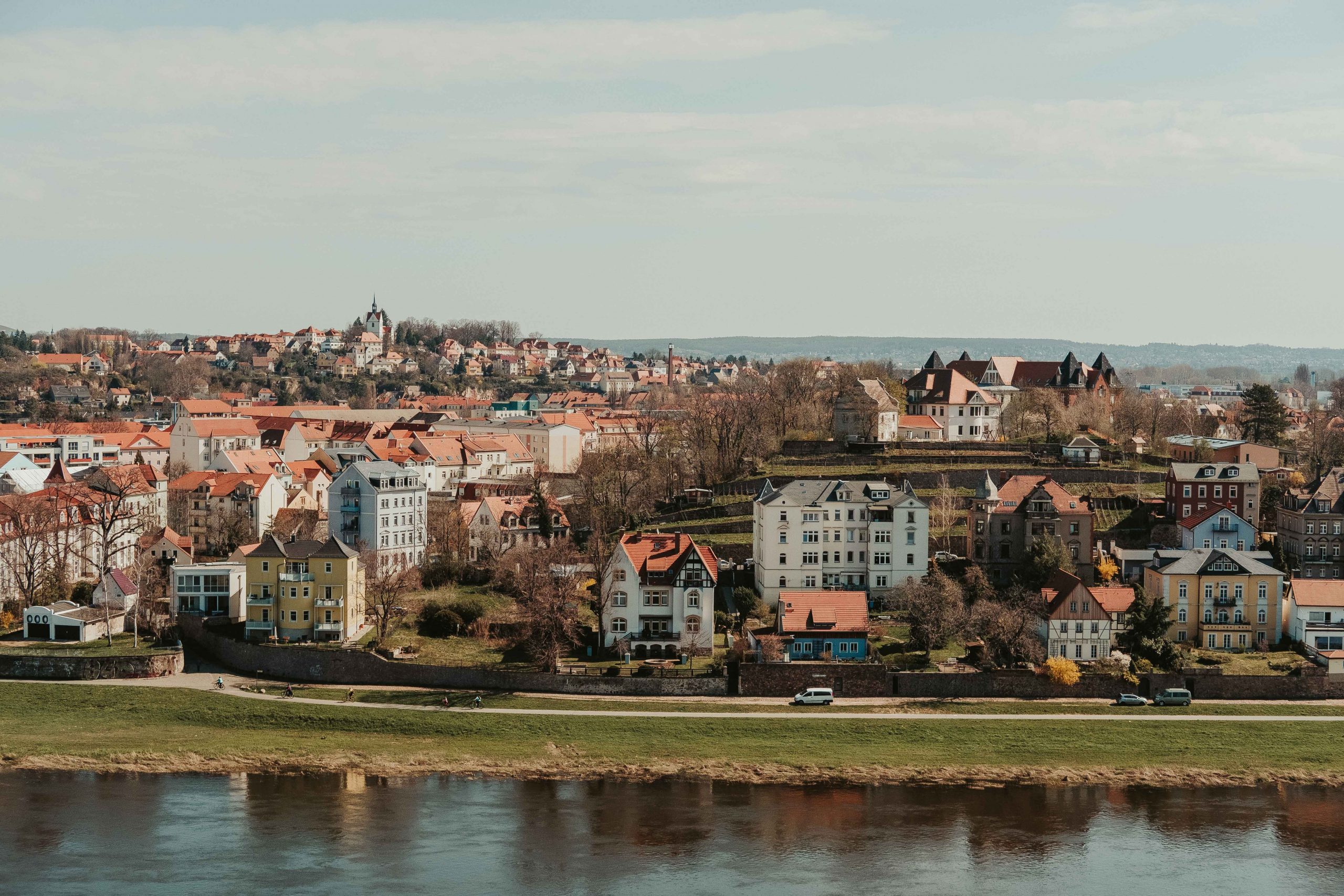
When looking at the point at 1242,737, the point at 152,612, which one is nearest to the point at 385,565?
the point at 152,612

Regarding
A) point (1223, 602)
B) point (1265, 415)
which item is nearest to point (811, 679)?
point (1223, 602)

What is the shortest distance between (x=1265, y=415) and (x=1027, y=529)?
30997 mm

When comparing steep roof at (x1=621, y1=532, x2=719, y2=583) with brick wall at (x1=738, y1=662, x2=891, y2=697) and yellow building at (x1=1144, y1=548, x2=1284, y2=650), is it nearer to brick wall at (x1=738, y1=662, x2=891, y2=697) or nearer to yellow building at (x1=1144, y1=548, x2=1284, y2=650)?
brick wall at (x1=738, y1=662, x2=891, y2=697)

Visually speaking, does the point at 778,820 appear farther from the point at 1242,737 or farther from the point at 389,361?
the point at 389,361

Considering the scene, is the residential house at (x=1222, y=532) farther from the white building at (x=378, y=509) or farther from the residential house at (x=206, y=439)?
the residential house at (x=206, y=439)

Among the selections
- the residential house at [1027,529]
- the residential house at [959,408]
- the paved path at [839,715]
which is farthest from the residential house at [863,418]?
the paved path at [839,715]

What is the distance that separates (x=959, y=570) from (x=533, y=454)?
46.4 meters

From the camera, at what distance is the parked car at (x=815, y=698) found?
43500 mm

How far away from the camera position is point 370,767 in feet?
128

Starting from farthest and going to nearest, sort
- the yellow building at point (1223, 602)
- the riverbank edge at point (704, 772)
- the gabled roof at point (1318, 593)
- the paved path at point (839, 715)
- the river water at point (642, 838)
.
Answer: the yellow building at point (1223, 602) → the gabled roof at point (1318, 593) → the paved path at point (839, 715) → the riverbank edge at point (704, 772) → the river water at point (642, 838)

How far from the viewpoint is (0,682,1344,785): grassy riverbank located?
3894cm

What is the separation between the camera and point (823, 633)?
46.0m

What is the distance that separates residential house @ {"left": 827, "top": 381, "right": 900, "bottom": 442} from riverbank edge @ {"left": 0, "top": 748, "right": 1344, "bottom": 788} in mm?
32024

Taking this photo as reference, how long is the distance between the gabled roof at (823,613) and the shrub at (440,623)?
10.6 m
